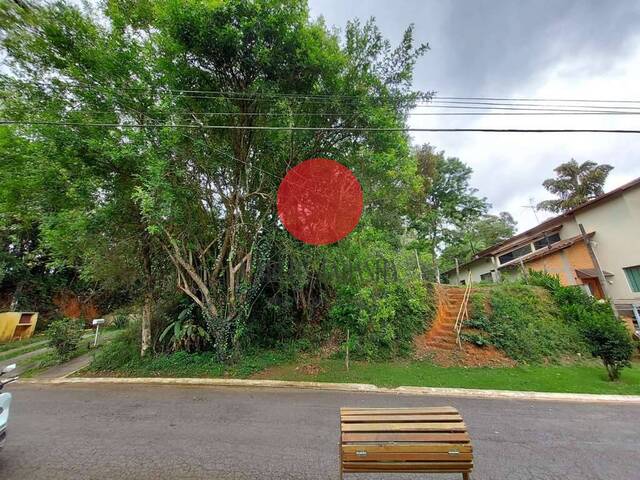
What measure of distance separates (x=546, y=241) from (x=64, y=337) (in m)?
24.4

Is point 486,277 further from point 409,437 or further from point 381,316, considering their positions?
point 409,437

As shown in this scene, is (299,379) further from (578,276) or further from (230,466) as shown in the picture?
(578,276)

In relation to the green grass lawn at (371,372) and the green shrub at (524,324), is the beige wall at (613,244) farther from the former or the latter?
the green grass lawn at (371,372)

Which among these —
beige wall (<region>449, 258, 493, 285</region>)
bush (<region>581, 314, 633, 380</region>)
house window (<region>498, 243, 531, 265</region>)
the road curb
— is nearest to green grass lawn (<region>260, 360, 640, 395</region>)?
the road curb

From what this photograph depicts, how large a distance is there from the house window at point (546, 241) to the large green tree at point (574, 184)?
6.74 m

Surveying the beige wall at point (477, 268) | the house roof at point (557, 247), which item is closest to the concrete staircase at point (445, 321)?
the house roof at point (557, 247)

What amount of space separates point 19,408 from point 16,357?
789 centimetres

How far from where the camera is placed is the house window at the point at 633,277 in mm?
11344

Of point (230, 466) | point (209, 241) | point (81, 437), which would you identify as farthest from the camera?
point (209, 241)

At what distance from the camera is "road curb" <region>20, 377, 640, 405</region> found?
17.8 feet

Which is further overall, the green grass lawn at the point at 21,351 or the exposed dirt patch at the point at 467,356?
the green grass lawn at the point at 21,351

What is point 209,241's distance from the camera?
28.6 feet

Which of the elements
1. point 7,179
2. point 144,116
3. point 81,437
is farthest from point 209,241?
point 81,437
